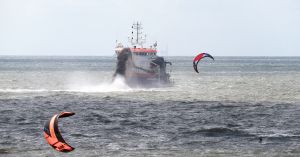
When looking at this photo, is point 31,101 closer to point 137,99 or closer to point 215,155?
point 137,99

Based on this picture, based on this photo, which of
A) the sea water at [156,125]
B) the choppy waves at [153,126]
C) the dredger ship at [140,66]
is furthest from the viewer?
the dredger ship at [140,66]

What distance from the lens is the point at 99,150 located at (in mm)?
31328

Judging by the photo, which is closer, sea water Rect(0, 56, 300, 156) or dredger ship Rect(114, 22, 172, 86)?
sea water Rect(0, 56, 300, 156)

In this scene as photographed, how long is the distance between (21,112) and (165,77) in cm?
3478

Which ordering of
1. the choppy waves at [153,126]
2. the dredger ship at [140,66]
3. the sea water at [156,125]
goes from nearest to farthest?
the sea water at [156,125] → the choppy waves at [153,126] → the dredger ship at [140,66]

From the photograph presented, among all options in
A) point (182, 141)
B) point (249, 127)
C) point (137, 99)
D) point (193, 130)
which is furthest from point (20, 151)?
point (137, 99)

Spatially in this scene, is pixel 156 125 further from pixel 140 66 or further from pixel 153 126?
pixel 140 66

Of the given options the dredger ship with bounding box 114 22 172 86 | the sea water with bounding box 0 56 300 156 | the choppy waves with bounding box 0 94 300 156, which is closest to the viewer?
the sea water with bounding box 0 56 300 156

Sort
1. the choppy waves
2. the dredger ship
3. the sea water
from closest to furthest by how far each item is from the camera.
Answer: the sea water → the choppy waves → the dredger ship

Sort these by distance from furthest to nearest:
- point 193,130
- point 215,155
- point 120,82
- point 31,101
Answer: point 120,82
point 31,101
point 193,130
point 215,155

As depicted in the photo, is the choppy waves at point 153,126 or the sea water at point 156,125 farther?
the choppy waves at point 153,126

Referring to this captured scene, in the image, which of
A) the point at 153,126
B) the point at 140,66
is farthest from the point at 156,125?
the point at 140,66

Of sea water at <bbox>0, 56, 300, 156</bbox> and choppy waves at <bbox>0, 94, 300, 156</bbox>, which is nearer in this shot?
sea water at <bbox>0, 56, 300, 156</bbox>

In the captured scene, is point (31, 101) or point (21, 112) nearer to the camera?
point (21, 112)
